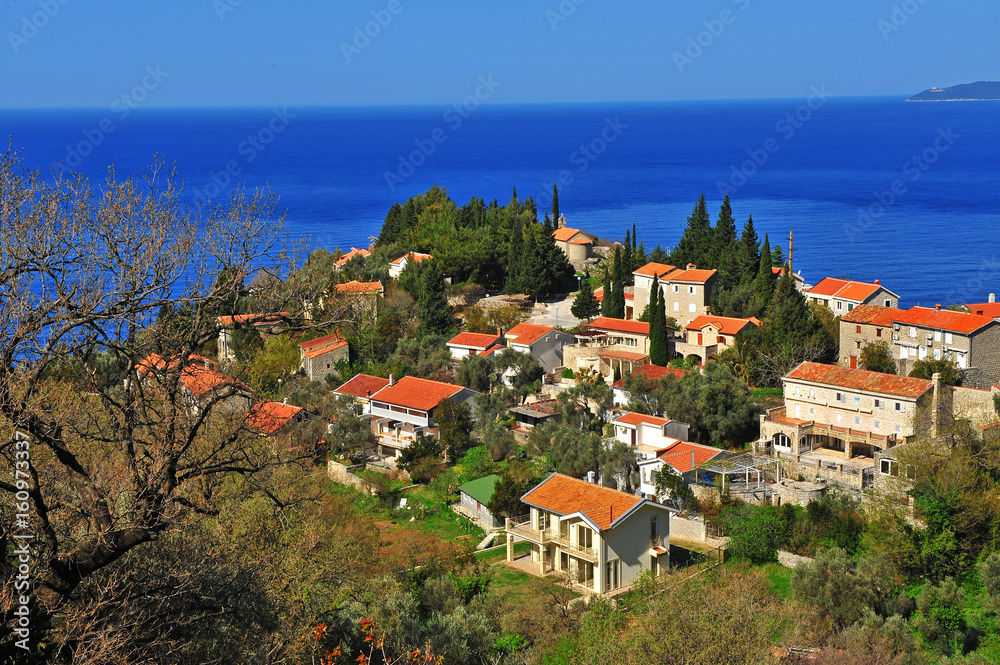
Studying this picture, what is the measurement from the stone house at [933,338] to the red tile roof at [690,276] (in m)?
6.12

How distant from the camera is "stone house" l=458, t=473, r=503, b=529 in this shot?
25.9 meters

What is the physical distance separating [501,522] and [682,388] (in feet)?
24.1

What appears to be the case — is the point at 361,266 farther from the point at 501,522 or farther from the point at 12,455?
the point at 12,455

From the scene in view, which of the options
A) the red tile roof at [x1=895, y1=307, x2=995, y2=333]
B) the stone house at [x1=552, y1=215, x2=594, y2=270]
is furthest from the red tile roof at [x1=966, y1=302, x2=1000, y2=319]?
the stone house at [x1=552, y1=215, x2=594, y2=270]

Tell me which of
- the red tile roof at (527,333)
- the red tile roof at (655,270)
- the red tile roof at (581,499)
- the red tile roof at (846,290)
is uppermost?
the red tile roof at (655,270)

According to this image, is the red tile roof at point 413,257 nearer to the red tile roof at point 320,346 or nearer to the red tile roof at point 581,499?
the red tile roof at point 320,346

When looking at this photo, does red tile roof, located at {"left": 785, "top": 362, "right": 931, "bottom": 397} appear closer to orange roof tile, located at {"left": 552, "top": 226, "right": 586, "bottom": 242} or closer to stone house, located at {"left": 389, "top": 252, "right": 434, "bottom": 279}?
stone house, located at {"left": 389, "top": 252, "right": 434, "bottom": 279}

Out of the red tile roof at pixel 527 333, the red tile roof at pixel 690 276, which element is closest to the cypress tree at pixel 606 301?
the red tile roof at pixel 690 276

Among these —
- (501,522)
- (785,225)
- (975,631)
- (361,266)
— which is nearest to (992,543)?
(975,631)

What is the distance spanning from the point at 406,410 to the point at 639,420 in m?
8.08

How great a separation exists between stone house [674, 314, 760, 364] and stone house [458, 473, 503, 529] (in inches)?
390

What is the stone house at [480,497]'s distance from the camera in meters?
25.9

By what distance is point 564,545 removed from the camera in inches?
884

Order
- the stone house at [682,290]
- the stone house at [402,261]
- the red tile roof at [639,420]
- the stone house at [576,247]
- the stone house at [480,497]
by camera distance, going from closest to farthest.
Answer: the stone house at [480,497] < the red tile roof at [639,420] < the stone house at [682,290] < the stone house at [402,261] < the stone house at [576,247]
